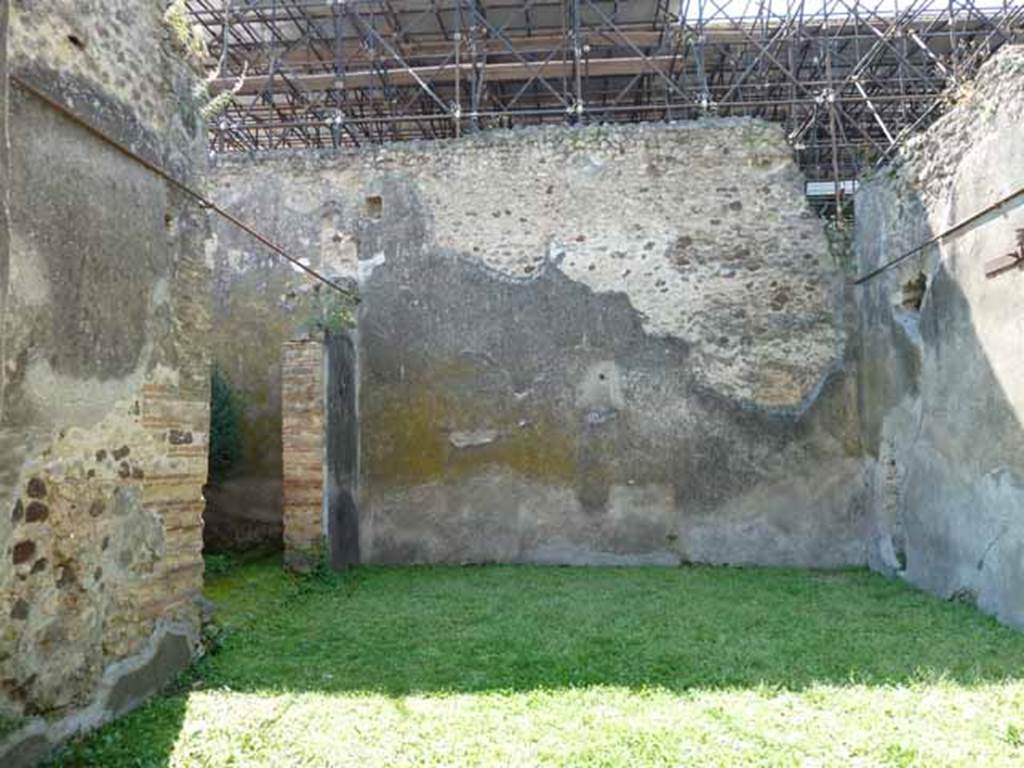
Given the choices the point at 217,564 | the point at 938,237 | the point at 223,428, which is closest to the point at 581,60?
the point at 938,237

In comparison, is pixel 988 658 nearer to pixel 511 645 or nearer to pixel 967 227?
pixel 511 645

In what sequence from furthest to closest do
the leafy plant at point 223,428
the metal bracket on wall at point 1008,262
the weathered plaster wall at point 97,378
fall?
the leafy plant at point 223,428 < the metal bracket on wall at point 1008,262 < the weathered plaster wall at point 97,378

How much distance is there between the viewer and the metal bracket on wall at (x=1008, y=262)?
4844 mm

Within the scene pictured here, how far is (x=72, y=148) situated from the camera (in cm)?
328

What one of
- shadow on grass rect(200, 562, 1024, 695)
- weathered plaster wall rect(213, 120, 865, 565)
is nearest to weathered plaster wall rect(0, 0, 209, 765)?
shadow on grass rect(200, 562, 1024, 695)

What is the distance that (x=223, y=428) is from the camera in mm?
7621

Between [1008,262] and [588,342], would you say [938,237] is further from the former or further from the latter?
[588,342]

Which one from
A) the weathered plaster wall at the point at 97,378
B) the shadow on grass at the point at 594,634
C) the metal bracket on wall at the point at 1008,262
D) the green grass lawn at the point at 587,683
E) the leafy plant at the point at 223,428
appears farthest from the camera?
the leafy plant at the point at 223,428

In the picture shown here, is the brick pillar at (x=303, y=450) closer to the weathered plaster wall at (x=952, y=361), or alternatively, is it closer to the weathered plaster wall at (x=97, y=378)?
the weathered plaster wall at (x=97, y=378)

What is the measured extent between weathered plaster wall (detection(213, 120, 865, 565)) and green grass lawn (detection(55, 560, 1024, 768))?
1.38 metres

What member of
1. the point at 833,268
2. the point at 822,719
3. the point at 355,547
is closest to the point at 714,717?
the point at 822,719

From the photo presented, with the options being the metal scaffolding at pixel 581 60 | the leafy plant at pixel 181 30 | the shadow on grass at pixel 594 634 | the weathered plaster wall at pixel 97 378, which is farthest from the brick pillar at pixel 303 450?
the metal scaffolding at pixel 581 60

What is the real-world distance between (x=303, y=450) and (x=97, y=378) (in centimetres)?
338

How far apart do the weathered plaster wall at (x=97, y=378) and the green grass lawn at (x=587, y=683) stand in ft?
1.23
